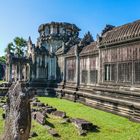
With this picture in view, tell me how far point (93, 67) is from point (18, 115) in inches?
663

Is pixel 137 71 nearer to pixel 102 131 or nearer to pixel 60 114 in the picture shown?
pixel 60 114

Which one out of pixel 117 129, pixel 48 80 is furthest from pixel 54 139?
pixel 48 80

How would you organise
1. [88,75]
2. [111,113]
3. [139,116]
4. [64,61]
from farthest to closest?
[64,61] < [88,75] < [111,113] < [139,116]

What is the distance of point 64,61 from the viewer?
31188mm

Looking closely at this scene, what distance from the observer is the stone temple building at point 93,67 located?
56.4ft

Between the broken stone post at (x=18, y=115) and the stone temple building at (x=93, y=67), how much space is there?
29.8 feet

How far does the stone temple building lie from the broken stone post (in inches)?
358

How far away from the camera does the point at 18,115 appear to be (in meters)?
7.29

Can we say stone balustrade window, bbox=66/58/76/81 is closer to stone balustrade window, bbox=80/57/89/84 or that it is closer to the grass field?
stone balustrade window, bbox=80/57/89/84

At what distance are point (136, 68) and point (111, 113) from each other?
11.6 ft

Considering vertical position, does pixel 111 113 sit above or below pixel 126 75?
below

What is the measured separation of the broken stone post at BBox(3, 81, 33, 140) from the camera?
7.22 m

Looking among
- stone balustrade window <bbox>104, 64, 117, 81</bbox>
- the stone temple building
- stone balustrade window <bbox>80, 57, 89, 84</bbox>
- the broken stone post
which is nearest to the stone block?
the stone temple building

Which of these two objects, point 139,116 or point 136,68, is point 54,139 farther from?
point 136,68
